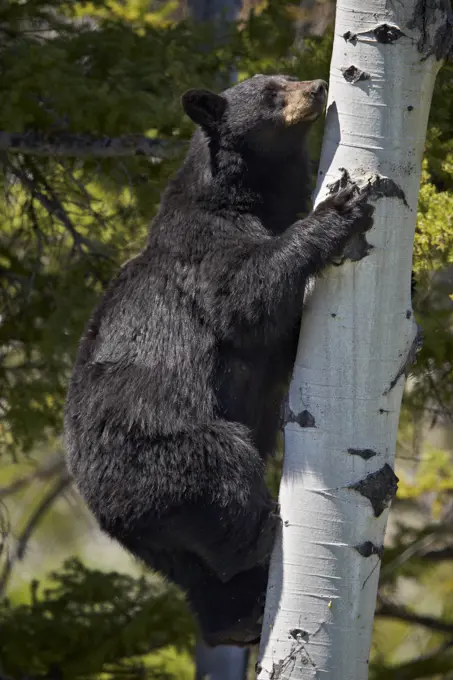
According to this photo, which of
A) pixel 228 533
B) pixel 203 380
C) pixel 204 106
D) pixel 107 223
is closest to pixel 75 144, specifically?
pixel 107 223

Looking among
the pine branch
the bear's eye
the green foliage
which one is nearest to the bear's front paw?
the bear's eye

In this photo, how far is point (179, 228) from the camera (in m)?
3.50

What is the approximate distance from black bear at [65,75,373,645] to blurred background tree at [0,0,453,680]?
0.98m

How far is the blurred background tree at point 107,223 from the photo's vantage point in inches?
209

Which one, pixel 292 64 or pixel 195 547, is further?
pixel 292 64

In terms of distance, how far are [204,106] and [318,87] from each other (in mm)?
587

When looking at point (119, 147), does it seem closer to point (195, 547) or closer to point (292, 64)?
point (292, 64)

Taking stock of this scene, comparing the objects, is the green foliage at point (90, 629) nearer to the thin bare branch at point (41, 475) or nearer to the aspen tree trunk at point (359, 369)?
the thin bare branch at point (41, 475)

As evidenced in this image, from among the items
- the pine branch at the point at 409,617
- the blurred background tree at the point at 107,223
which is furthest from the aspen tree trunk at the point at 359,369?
the pine branch at the point at 409,617

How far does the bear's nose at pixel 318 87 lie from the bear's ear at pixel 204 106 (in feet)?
1.67

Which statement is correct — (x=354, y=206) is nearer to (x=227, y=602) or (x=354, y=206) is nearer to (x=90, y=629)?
(x=227, y=602)

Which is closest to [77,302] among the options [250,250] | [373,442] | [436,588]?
[250,250]

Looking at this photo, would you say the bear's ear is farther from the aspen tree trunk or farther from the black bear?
the aspen tree trunk

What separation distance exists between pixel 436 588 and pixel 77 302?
6.67m
